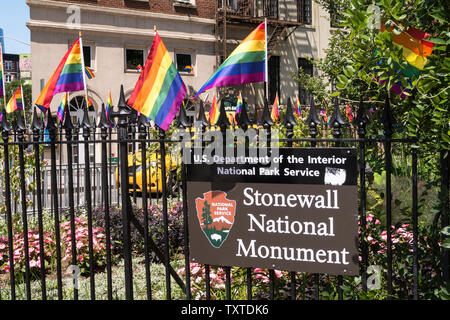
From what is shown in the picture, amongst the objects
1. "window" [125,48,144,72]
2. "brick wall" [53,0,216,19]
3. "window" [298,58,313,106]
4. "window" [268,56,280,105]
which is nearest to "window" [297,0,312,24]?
"window" [298,58,313,106]

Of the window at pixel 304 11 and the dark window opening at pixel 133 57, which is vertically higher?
the window at pixel 304 11

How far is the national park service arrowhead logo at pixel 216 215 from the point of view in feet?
10.4

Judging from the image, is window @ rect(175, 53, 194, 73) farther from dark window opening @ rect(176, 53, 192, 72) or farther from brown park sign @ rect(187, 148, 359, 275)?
brown park sign @ rect(187, 148, 359, 275)

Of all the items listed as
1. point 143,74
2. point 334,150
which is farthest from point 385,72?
point 143,74

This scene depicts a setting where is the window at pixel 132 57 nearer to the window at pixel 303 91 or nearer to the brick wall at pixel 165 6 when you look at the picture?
the brick wall at pixel 165 6

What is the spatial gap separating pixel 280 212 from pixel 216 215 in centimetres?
46

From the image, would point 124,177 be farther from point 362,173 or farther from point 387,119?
point 387,119

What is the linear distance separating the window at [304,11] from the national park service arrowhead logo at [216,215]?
22.8 meters

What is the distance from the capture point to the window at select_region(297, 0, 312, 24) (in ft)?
79.7

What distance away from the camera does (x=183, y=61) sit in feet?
72.0

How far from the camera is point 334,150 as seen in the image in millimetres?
2885

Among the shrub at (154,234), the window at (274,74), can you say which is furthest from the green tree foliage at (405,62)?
the window at (274,74)

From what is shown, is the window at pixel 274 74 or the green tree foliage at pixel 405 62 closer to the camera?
the green tree foliage at pixel 405 62

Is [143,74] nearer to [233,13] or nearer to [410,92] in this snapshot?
[410,92]
